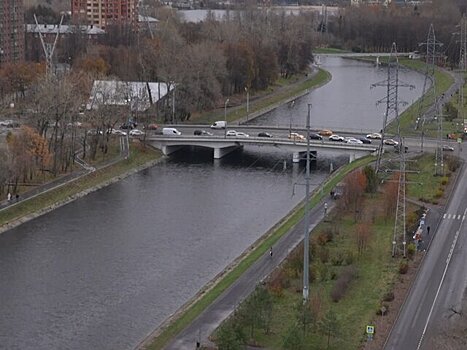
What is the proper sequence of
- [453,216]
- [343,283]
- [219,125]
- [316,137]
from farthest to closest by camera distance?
[219,125]
[316,137]
[453,216]
[343,283]

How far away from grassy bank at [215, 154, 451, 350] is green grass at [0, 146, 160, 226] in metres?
6.48

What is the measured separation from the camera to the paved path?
13.6m

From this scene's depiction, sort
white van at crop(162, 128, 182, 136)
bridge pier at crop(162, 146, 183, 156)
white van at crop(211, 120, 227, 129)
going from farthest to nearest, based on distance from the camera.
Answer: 1. white van at crop(211, 120, 227, 129)
2. white van at crop(162, 128, 182, 136)
3. bridge pier at crop(162, 146, 183, 156)

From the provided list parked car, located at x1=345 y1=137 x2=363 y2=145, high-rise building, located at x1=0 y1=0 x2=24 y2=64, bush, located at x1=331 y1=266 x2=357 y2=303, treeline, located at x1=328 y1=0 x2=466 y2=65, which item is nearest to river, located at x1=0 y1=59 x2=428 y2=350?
parked car, located at x1=345 y1=137 x2=363 y2=145

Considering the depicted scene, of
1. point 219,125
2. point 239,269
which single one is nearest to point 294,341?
point 239,269

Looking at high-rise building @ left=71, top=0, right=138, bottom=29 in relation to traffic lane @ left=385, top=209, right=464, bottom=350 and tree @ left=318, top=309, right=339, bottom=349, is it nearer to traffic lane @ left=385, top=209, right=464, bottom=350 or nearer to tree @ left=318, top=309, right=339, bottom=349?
traffic lane @ left=385, top=209, right=464, bottom=350

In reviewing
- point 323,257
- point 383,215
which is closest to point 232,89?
point 383,215

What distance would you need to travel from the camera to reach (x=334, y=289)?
15234 millimetres

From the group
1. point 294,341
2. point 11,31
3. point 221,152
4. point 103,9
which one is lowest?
point 221,152

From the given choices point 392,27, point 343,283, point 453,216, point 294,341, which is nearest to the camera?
point 294,341

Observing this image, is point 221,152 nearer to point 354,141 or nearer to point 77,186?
point 354,141

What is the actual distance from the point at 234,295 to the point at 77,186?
9.32 m

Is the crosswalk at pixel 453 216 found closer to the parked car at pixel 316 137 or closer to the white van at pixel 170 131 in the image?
the parked car at pixel 316 137

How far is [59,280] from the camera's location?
55.5ft
